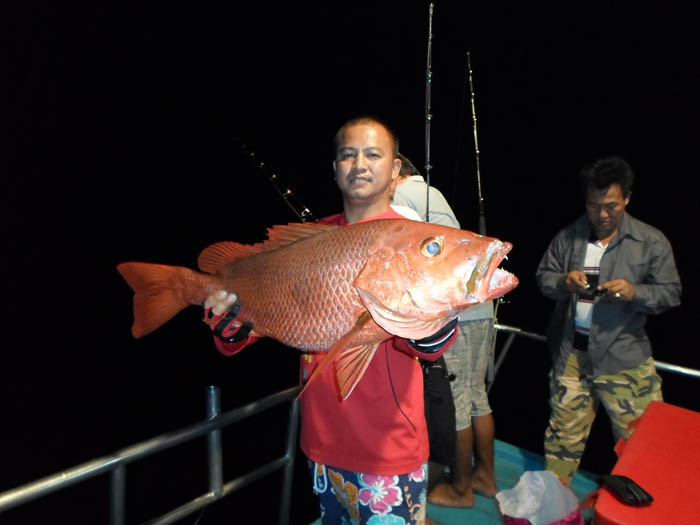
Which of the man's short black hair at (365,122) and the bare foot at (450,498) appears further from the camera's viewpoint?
the bare foot at (450,498)

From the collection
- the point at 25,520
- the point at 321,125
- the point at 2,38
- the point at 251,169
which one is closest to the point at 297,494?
the point at 25,520

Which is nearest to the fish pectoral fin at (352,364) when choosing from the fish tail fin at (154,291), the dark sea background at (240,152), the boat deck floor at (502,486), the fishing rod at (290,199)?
the fish tail fin at (154,291)

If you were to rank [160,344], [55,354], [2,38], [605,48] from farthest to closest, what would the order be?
[160,344] < [55,354] < [2,38] < [605,48]

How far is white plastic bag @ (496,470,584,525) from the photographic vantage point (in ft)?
6.69

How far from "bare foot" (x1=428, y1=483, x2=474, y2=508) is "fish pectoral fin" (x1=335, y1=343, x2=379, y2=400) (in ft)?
6.99

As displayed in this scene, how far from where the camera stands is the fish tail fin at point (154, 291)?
150 cm

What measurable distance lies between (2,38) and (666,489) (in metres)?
13.5

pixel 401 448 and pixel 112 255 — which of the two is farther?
pixel 112 255

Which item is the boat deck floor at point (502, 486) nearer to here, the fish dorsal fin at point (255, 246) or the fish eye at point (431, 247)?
the fish dorsal fin at point (255, 246)

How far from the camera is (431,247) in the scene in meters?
1.16

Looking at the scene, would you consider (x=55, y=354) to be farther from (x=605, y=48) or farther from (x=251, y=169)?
(x=605, y=48)

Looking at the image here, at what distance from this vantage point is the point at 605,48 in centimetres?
829

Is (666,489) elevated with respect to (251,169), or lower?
lower

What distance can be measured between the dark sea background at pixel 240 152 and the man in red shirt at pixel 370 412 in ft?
17.6
